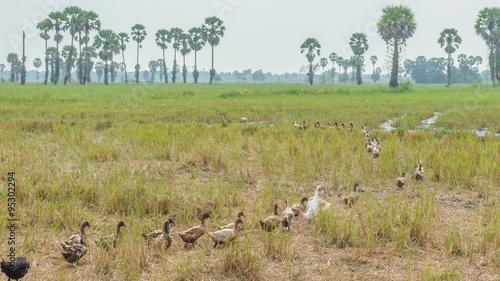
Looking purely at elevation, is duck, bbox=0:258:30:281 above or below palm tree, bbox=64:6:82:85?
below

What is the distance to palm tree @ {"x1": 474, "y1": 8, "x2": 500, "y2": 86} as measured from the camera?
7700cm

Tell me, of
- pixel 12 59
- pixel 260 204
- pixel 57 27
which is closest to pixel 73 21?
pixel 57 27

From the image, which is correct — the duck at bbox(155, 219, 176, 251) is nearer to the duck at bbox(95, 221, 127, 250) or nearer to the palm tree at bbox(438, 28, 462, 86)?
the duck at bbox(95, 221, 127, 250)

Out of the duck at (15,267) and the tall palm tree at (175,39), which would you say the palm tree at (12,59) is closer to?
the tall palm tree at (175,39)

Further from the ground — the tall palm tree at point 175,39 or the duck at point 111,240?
the tall palm tree at point 175,39

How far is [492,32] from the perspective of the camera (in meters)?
77.3

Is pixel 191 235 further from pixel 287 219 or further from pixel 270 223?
pixel 287 219

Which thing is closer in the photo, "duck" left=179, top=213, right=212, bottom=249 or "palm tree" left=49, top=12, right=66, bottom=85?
"duck" left=179, top=213, right=212, bottom=249

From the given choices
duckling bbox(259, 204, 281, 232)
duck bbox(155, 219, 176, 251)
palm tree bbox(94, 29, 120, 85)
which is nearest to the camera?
duck bbox(155, 219, 176, 251)

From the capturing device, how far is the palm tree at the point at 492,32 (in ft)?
253

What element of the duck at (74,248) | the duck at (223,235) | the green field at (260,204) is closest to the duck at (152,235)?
the green field at (260,204)

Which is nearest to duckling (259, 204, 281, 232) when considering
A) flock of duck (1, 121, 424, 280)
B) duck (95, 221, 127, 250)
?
flock of duck (1, 121, 424, 280)

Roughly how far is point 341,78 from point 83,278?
189 m

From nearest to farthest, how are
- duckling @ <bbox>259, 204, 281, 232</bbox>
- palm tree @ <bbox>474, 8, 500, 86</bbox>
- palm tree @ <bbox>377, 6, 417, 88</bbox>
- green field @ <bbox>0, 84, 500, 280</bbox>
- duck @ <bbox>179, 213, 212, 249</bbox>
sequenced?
green field @ <bbox>0, 84, 500, 280</bbox>
duck @ <bbox>179, 213, 212, 249</bbox>
duckling @ <bbox>259, 204, 281, 232</bbox>
palm tree @ <bbox>377, 6, 417, 88</bbox>
palm tree @ <bbox>474, 8, 500, 86</bbox>
